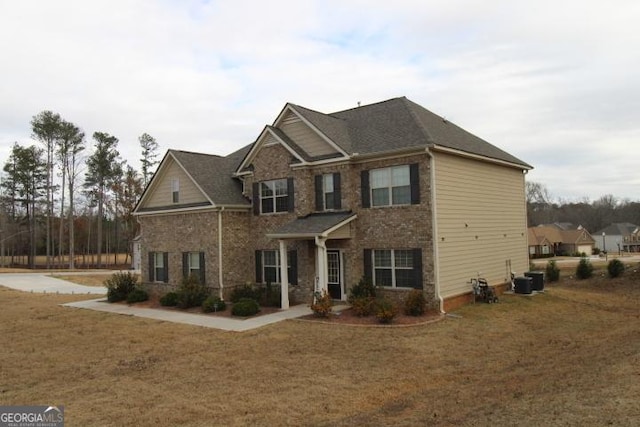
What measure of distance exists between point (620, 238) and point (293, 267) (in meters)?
84.5

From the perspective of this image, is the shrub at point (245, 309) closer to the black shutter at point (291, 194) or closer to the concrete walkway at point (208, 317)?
the concrete walkway at point (208, 317)

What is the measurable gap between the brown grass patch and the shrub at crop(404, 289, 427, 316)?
0.98 metres

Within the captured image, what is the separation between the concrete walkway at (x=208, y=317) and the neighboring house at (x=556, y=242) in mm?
56633

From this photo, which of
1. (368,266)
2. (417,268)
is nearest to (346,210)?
(368,266)

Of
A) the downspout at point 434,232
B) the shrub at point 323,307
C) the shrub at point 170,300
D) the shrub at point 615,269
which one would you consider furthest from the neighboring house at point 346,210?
the shrub at point 615,269

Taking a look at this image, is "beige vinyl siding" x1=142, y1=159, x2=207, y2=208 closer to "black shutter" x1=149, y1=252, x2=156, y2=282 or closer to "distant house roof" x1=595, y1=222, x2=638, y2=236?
"black shutter" x1=149, y1=252, x2=156, y2=282

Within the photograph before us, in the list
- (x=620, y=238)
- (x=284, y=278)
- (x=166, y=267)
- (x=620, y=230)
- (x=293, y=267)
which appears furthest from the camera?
(x=620, y=230)

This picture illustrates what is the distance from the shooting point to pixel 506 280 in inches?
801

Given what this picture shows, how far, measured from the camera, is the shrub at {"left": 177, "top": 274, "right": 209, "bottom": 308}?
1955 cm

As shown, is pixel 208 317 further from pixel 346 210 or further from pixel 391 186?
pixel 391 186

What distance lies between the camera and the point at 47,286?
3147 cm

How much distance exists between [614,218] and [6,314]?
369 feet

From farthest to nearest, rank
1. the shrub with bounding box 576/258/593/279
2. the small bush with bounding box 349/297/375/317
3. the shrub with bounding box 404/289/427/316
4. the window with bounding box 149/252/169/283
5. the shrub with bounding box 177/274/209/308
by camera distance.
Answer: the shrub with bounding box 576/258/593/279 < the window with bounding box 149/252/169/283 < the shrub with bounding box 177/274/209/308 < the small bush with bounding box 349/297/375/317 < the shrub with bounding box 404/289/427/316

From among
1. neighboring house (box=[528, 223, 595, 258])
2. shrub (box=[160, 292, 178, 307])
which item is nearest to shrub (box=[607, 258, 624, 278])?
shrub (box=[160, 292, 178, 307])
